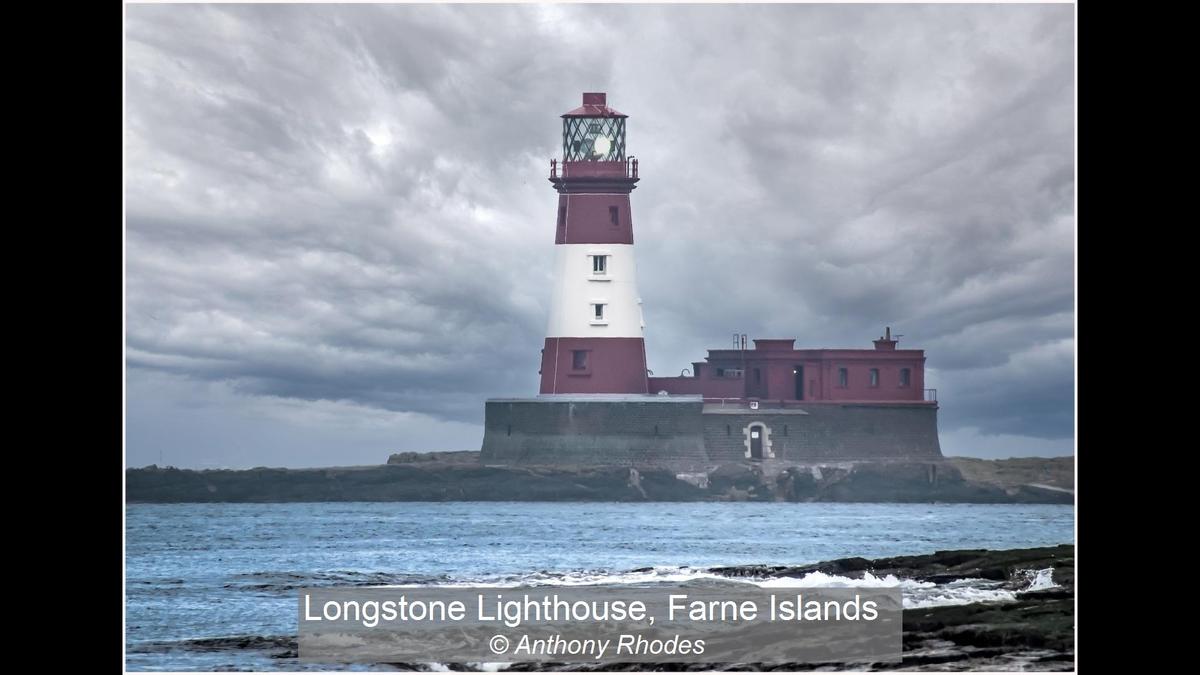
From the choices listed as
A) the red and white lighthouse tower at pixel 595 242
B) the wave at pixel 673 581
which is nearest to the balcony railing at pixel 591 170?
the red and white lighthouse tower at pixel 595 242

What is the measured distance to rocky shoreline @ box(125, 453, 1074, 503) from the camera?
34.8 meters

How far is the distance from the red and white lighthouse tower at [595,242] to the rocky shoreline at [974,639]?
1705cm

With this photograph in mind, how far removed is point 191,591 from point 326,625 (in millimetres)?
5548

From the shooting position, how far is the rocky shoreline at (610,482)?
34.8 m

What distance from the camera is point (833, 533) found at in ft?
89.6

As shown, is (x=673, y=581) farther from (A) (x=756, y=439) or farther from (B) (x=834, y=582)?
(A) (x=756, y=439)

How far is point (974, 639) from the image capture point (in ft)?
38.8

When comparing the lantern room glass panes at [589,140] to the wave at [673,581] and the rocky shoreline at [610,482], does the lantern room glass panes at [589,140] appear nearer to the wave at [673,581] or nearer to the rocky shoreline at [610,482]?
the rocky shoreline at [610,482]

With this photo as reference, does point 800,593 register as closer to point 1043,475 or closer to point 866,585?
point 866,585

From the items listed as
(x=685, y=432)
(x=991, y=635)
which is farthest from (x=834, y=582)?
(x=685, y=432)
